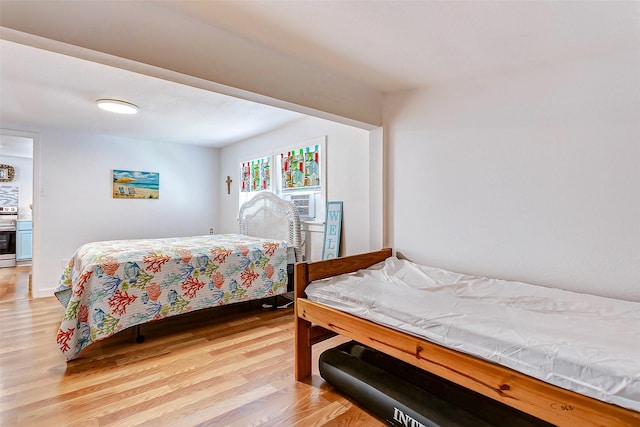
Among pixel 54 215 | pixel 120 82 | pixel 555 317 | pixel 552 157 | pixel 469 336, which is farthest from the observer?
pixel 54 215

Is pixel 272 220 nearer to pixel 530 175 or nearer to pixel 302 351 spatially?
pixel 302 351

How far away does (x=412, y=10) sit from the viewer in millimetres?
1525

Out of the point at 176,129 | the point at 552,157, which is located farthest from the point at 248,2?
the point at 176,129

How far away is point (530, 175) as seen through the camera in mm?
2035

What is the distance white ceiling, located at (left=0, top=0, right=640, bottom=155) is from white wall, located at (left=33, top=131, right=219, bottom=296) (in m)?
1.14

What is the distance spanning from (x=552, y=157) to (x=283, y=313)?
2.69 m

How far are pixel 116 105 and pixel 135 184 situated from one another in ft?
6.33

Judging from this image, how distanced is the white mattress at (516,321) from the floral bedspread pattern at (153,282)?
1332 millimetres

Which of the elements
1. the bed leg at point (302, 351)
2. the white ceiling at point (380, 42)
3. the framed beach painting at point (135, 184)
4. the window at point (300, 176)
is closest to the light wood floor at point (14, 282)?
the framed beach painting at point (135, 184)

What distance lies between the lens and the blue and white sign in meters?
3.23

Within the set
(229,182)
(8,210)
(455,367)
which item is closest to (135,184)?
(229,182)

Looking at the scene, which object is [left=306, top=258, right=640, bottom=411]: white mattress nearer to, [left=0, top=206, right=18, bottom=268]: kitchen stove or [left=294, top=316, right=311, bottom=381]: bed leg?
[left=294, top=316, right=311, bottom=381]: bed leg

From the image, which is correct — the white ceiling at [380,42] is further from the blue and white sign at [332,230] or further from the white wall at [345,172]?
the blue and white sign at [332,230]

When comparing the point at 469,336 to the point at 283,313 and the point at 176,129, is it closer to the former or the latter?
the point at 283,313
